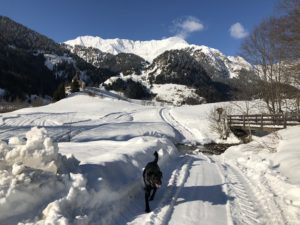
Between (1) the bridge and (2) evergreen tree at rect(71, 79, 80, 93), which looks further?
(2) evergreen tree at rect(71, 79, 80, 93)

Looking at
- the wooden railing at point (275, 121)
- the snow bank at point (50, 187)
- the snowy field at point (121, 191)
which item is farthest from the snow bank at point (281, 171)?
the snow bank at point (50, 187)

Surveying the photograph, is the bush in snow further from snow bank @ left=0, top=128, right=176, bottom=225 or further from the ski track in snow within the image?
the ski track in snow

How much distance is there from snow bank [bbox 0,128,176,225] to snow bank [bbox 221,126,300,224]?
4014 millimetres

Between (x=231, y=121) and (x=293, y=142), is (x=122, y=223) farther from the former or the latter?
(x=231, y=121)

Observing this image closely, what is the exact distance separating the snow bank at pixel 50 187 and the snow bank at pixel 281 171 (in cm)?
401

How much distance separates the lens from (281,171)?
549 inches

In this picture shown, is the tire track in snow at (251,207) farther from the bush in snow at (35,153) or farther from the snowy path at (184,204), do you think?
the bush in snow at (35,153)

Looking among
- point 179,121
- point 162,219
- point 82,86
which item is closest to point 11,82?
point 82,86

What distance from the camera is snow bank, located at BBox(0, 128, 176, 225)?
618cm

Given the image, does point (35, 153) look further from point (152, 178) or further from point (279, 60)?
point (279, 60)

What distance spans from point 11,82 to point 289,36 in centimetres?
15105

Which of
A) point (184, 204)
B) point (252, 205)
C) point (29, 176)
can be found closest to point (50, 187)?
point (29, 176)

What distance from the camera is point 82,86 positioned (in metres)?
118

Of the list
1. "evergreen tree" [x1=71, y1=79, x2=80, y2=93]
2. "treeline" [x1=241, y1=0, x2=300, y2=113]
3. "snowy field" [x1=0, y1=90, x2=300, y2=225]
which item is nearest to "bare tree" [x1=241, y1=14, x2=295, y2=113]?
"treeline" [x1=241, y1=0, x2=300, y2=113]
